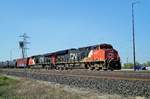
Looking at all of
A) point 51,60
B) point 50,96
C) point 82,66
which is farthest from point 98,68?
point 50,96

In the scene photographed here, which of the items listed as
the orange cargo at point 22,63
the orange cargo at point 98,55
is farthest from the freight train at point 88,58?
the orange cargo at point 22,63

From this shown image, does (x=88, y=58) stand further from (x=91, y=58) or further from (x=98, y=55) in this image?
(x=98, y=55)

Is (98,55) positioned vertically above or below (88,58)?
above

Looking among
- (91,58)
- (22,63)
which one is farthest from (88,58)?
(22,63)

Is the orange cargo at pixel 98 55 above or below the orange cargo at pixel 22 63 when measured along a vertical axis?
above

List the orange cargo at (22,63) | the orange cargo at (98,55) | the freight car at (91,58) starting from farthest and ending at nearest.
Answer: the orange cargo at (22,63), the orange cargo at (98,55), the freight car at (91,58)

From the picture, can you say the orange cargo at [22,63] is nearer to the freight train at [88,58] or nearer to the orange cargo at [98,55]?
the freight train at [88,58]

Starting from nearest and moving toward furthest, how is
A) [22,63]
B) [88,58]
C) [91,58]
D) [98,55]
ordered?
[98,55] → [91,58] → [88,58] → [22,63]

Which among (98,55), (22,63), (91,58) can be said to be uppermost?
(98,55)

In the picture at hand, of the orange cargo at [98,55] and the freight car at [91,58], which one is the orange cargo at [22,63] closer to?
the freight car at [91,58]

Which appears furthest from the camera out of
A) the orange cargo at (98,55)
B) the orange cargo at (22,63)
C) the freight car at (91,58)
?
the orange cargo at (22,63)

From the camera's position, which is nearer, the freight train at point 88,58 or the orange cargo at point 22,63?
the freight train at point 88,58

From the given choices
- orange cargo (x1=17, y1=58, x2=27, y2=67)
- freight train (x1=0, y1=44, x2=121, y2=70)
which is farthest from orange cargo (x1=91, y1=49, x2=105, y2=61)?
orange cargo (x1=17, y1=58, x2=27, y2=67)

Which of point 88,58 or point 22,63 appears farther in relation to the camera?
point 22,63
